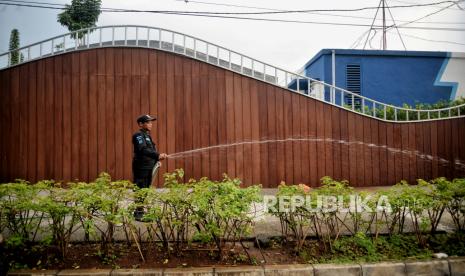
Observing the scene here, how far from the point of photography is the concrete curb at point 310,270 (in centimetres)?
364

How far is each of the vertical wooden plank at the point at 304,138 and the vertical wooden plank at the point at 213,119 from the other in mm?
2397

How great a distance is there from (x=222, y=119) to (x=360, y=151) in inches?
157

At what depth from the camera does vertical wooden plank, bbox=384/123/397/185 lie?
9.11 m

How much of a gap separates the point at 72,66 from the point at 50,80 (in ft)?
2.41

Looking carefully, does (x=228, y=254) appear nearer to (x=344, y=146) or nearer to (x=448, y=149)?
(x=344, y=146)

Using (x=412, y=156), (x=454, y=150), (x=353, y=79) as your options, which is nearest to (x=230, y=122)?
(x=412, y=156)

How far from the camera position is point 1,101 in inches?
354

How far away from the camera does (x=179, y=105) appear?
905cm

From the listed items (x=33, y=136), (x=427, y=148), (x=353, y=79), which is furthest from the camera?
(x=353, y=79)

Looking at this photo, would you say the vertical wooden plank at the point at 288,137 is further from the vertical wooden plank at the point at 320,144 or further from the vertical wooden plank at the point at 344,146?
the vertical wooden plank at the point at 344,146

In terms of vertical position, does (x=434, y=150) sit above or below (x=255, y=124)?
below

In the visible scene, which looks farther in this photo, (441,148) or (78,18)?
(78,18)

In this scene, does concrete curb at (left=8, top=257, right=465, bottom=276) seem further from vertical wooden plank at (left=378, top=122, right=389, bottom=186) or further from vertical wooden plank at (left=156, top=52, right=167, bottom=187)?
vertical wooden plank at (left=156, top=52, right=167, bottom=187)

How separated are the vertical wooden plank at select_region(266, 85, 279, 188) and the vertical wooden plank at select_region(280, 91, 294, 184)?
0.93 feet
